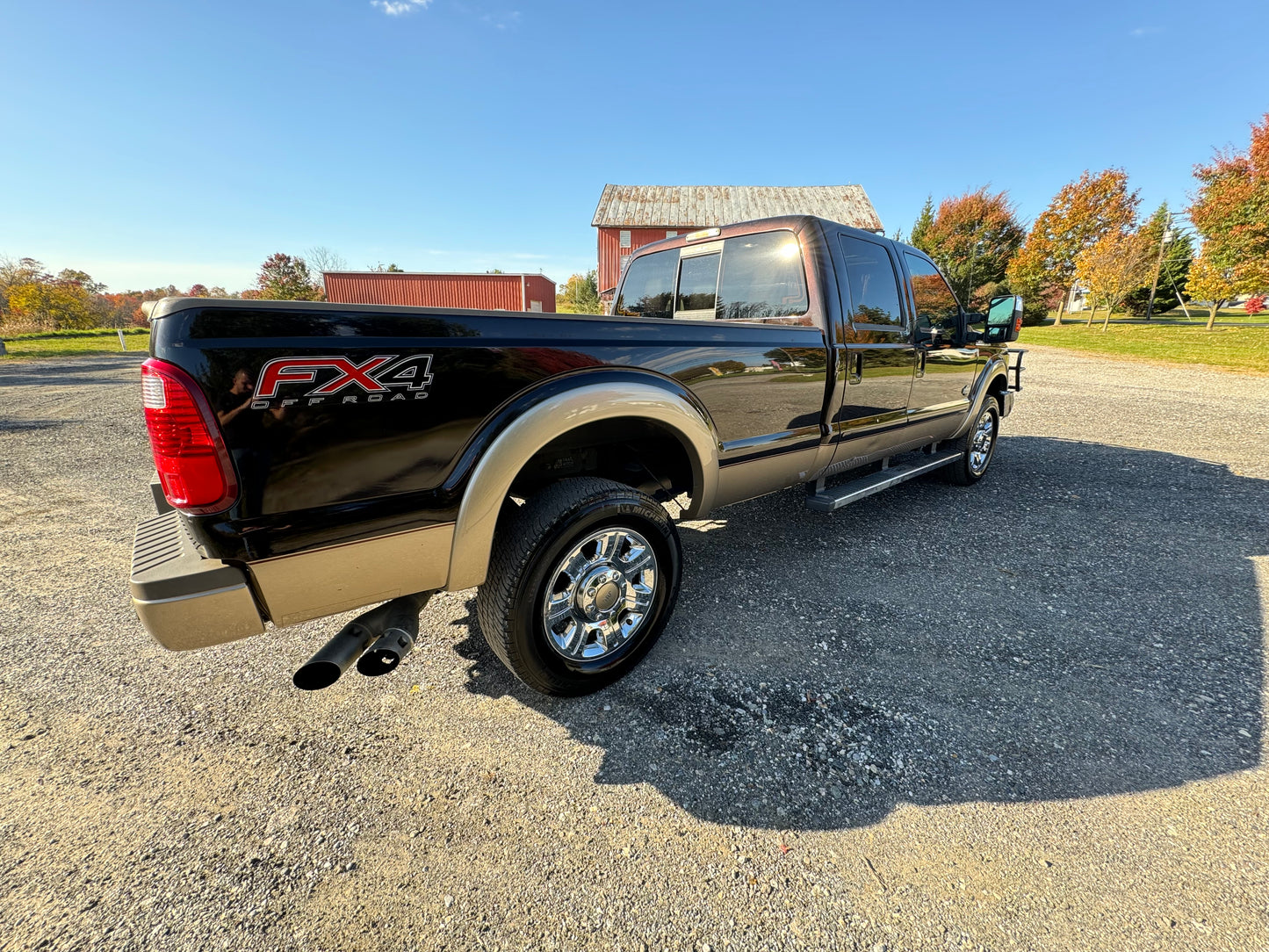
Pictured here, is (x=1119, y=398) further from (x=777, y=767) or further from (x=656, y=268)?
(x=777, y=767)

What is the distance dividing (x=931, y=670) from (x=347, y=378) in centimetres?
263

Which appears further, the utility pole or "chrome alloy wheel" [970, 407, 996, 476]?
the utility pole

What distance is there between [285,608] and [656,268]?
3356mm

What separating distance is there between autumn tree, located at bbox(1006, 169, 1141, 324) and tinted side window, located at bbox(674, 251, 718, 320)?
34192 millimetres

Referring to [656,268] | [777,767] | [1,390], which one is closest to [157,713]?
[777,767]

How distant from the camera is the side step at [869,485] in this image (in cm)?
337

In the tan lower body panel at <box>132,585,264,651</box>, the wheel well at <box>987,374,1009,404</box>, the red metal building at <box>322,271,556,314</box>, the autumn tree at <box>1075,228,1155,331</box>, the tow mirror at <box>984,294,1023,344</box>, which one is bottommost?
the tan lower body panel at <box>132,585,264,651</box>

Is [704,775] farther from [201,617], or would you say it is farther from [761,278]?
[761,278]

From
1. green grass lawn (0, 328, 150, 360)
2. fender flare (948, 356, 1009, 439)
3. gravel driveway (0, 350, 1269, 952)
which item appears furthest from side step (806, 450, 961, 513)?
green grass lawn (0, 328, 150, 360)

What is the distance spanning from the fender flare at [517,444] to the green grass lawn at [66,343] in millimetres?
19562

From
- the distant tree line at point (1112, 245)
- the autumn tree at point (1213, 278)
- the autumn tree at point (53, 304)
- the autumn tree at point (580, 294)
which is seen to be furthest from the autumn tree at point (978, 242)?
the autumn tree at point (53, 304)

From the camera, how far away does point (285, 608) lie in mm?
1653

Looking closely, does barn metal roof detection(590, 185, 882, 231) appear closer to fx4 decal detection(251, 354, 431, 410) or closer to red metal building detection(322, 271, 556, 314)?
red metal building detection(322, 271, 556, 314)

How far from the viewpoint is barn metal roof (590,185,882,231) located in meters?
28.1
